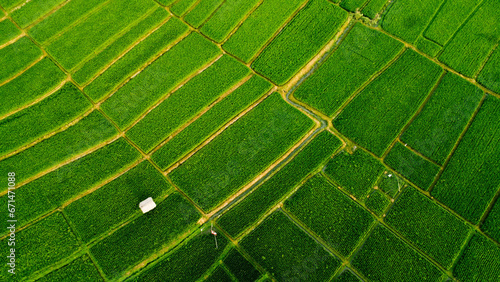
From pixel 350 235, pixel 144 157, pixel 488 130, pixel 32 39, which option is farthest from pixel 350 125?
pixel 32 39

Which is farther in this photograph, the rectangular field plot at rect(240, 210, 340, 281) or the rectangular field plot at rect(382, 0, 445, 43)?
the rectangular field plot at rect(382, 0, 445, 43)

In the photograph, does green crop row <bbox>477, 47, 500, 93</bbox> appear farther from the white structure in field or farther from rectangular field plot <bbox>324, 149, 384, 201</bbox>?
the white structure in field

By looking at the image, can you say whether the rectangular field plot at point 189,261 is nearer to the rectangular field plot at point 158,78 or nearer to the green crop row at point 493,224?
the rectangular field plot at point 158,78

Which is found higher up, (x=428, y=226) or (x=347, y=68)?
(x=347, y=68)

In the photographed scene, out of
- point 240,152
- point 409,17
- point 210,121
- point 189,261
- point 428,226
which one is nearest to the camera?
point 189,261

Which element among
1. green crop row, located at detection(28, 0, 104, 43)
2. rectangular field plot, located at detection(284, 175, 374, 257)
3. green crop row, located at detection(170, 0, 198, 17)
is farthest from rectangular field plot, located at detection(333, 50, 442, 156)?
green crop row, located at detection(28, 0, 104, 43)

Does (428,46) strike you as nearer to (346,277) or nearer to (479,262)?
(479,262)

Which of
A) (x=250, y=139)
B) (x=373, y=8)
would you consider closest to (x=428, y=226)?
(x=250, y=139)
